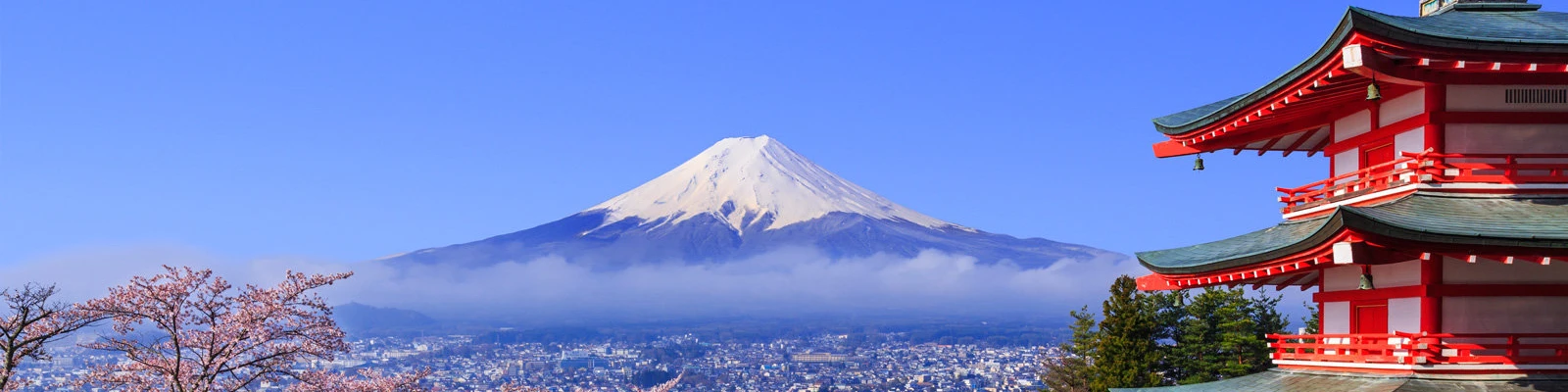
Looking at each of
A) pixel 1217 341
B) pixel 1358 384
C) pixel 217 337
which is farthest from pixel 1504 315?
pixel 1217 341

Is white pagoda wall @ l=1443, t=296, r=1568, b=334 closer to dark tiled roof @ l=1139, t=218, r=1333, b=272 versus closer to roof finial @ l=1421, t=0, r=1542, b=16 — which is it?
dark tiled roof @ l=1139, t=218, r=1333, b=272

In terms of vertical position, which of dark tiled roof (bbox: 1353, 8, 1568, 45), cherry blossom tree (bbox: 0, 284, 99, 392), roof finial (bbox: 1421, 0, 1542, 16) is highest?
roof finial (bbox: 1421, 0, 1542, 16)

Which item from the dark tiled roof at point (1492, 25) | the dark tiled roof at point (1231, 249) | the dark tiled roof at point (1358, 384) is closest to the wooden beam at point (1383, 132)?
the dark tiled roof at point (1492, 25)

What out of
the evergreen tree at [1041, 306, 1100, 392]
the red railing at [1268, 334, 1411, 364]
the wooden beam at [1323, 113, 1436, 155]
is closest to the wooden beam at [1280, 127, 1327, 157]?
the wooden beam at [1323, 113, 1436, 155]

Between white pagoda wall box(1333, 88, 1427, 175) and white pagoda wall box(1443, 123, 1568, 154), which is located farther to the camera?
white pagoda wall box(1333, 88, 1427, 175)

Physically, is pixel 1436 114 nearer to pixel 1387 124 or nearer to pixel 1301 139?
pixel 1387 124

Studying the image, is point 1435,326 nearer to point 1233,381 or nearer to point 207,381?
point 1233,381

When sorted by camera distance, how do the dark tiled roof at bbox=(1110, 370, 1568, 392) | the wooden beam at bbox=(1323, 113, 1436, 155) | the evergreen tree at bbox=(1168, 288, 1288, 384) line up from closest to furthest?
1. the dark tiled roof at bbox=(1110, 370, 1568, 392)
2. the wooden beam at bbox=(1323, 113, 1436, 155)
3. the evergreen tree at bbox=(1168, 288, 1288, 384)

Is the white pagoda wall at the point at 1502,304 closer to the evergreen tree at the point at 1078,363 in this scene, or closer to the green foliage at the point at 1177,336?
the green foliage at the point at 1177,336
